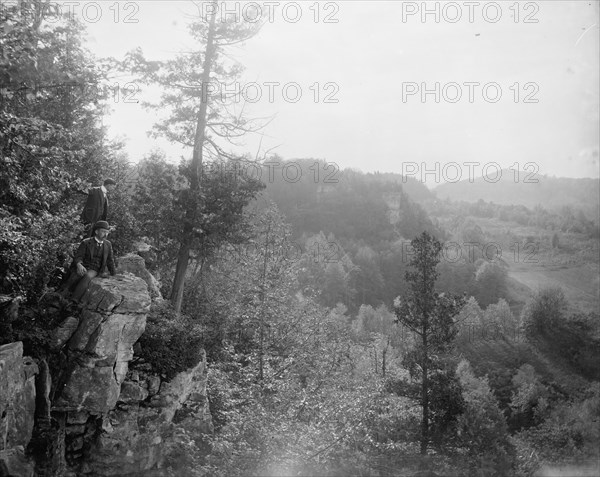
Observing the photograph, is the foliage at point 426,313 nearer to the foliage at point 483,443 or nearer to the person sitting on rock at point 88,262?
the foliage at point 483,443

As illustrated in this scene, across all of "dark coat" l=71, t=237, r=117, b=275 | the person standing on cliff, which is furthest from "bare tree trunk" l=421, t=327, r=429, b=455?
the person standing on cliff

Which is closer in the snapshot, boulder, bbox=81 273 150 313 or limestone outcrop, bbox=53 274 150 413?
limestone outcrop, bbox=53 274 150 413

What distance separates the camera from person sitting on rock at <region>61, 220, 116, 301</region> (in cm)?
996

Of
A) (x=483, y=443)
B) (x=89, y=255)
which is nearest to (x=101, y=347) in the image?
(x=89, y=255)

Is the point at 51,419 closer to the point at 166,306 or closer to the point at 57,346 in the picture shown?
the point at 57,346

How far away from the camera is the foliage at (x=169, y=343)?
1156 centimetres

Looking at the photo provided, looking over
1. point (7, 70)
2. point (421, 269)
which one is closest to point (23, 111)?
point (7, 70)

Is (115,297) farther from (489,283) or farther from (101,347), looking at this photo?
(489,283)

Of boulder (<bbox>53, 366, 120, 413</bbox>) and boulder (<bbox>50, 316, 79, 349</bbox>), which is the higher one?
boulder (<bbox>50, 316, 79, 349</bbox>)

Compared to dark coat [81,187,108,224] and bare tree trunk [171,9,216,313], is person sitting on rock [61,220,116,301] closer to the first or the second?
dark coat [81,187,108,224]

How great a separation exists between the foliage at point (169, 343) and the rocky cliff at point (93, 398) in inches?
11.4

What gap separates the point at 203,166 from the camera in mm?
16891

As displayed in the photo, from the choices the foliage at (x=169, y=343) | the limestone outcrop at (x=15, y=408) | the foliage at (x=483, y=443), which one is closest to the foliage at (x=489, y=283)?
the foliage at (x=483, y=443)

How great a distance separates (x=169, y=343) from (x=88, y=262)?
11.1ft
